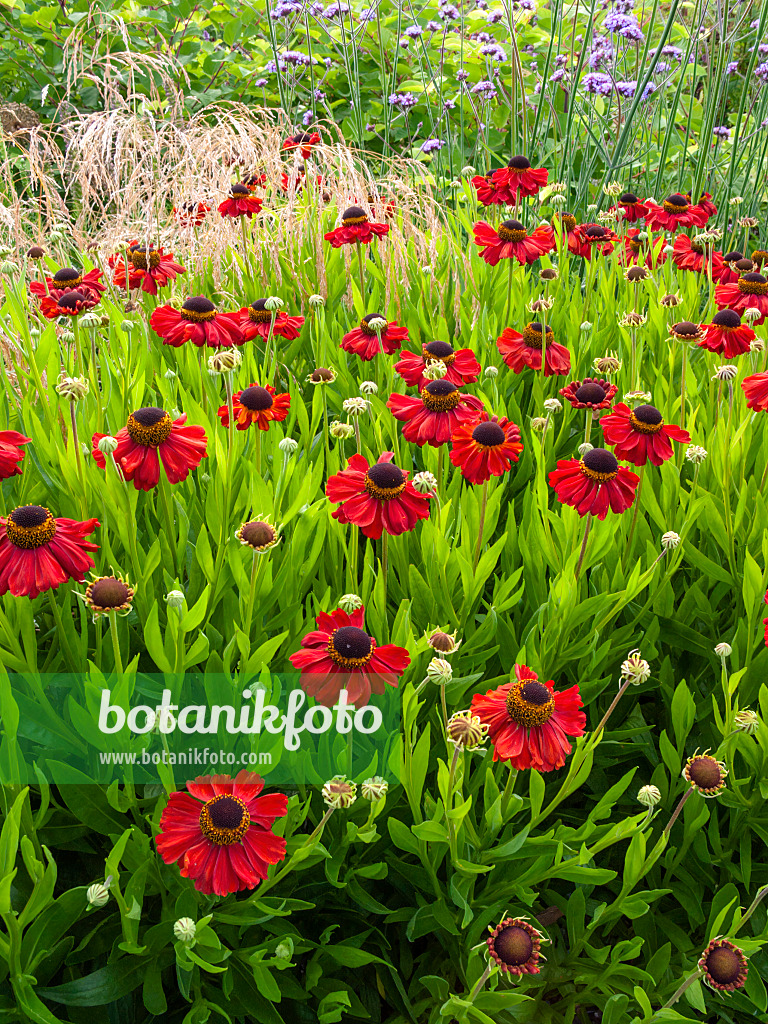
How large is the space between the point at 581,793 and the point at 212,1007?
0.68m

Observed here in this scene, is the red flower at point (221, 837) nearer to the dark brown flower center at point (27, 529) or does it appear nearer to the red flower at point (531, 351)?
the dark brown flower center at point (27, 529)

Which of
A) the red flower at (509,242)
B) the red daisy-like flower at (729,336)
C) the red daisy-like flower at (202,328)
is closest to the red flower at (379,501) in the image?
the red daisy-like flower at (202,328)

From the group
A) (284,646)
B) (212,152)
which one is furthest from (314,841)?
(212,152)

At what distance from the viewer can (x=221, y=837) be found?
918 mm

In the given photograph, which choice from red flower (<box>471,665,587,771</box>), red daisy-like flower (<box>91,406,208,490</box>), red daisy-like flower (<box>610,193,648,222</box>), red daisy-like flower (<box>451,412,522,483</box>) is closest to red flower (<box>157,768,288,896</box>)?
red flower (<box>471,665,587,771</box>)

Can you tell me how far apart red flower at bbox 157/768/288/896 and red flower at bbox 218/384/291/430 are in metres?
0.74

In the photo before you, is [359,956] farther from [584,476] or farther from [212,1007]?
[584,476]

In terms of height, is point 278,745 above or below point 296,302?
below

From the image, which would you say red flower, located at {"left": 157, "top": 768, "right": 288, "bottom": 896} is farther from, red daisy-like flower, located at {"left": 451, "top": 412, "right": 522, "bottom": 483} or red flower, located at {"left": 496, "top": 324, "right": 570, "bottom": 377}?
red flower, located at {"left": 496, "top": 324, "right": 570, "bottom": 377}

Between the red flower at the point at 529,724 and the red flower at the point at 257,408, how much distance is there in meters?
0.74

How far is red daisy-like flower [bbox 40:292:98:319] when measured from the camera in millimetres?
1817

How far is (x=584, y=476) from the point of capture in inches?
51.3

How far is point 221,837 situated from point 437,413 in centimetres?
81

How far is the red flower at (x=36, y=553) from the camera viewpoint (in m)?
1.04
